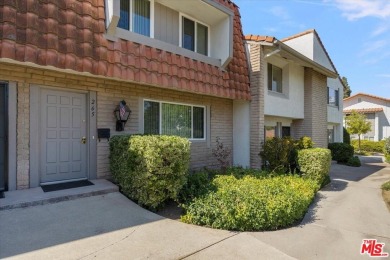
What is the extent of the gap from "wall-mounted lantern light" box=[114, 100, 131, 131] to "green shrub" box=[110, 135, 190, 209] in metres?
1.29

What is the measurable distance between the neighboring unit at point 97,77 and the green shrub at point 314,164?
10.5 ft

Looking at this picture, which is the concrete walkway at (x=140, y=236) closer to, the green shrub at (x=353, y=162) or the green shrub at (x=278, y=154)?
the green shrub at (x=278, y=154)

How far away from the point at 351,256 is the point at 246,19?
373 inches

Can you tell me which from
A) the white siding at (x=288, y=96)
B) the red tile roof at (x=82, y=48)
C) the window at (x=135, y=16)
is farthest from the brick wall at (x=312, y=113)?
the window at (x=135, y=16)

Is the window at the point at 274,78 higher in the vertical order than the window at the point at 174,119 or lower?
higher

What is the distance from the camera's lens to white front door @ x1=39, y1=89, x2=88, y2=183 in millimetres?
5805

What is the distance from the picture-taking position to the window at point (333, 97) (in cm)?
1813

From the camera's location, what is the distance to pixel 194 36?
354 inches

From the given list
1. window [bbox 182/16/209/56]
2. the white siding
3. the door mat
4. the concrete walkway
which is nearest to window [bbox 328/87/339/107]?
the white siding

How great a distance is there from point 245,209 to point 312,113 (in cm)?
1040

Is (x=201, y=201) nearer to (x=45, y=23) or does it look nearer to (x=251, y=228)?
(x=251, y=228)

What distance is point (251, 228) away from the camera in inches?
193

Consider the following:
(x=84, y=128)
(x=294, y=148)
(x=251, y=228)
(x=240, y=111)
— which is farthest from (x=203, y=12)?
(x=251, y=228)

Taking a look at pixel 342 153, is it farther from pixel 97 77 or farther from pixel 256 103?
pixel 97 77
